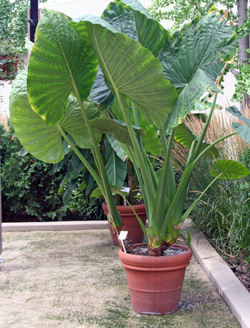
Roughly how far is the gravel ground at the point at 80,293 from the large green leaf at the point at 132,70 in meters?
1.27

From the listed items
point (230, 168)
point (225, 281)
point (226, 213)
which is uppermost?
point (230, 168)

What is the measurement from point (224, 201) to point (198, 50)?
175 cm

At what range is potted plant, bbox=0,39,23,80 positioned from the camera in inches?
261

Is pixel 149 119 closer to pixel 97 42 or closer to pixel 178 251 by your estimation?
pixel 97 42

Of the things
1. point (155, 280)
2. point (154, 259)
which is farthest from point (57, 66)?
point (155, 280)

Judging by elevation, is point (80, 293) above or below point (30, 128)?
below

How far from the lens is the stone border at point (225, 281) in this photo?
2498 millimetres

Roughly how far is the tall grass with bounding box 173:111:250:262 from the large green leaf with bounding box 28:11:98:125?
A: 150 cm

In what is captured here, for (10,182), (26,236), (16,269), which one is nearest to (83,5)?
(10,182)

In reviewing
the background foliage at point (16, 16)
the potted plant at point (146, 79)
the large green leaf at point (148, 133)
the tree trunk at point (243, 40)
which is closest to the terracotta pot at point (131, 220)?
the large green leaf at point (148, 133)

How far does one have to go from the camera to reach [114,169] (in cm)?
443

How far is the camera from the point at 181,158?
4.61 meters

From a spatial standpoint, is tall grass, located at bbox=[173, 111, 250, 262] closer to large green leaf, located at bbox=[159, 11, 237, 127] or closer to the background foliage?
large green leaf, located at bbox=[159, 11, 237, 127]

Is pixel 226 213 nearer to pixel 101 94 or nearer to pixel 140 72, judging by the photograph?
pixel 101 94
